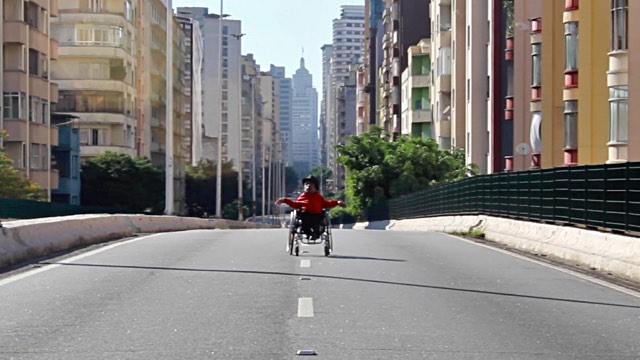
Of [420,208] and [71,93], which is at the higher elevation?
[71,93]

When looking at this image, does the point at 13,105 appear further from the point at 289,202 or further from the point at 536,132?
the point at 289,202

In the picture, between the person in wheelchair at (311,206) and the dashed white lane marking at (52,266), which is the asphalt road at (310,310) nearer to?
the dashed white lane marking at (52,266)

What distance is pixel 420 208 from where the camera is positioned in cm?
5362

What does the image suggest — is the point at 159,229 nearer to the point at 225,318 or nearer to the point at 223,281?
the point at 223,281

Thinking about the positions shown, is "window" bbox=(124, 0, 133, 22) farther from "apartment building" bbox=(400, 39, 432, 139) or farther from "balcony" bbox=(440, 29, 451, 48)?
"balcony" bbox=(440, 29, 451, 48)

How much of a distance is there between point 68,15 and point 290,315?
3505 inches

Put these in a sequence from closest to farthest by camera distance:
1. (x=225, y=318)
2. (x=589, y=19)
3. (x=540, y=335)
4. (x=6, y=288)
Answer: (x=540, y=335), (x=225, y=318), (x=6, y=288), (x=589, y=19)

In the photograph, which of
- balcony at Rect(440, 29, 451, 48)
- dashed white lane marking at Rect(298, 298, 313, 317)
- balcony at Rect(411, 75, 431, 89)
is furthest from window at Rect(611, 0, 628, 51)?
balcony at Rect(411, 75, 431, 89)

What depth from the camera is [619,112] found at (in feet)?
124

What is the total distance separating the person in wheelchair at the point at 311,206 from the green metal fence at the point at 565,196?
421cm

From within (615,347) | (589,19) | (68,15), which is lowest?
(615,347)

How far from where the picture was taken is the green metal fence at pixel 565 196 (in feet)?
60.4

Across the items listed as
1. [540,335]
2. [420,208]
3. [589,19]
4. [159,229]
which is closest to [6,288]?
[540,335]

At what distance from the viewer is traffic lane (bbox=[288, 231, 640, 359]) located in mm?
10164
